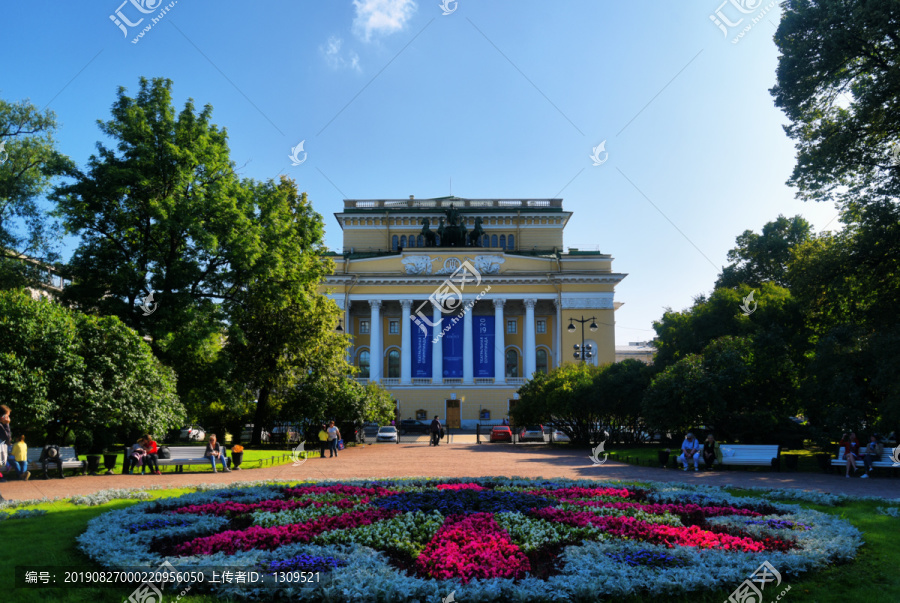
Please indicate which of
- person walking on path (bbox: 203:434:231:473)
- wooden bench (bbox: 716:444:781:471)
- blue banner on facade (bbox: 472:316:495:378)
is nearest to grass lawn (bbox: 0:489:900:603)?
person walking on path (bbox: 203:434:231:473)

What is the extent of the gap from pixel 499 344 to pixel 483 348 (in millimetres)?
1631

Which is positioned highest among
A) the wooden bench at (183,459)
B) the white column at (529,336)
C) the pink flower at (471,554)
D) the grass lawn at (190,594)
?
the white column at (529,336)

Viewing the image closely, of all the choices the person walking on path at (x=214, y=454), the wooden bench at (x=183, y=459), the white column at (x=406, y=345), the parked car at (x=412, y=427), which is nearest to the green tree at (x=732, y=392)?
the person walking on path at (x=214, y=454)

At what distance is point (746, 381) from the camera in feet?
73.8

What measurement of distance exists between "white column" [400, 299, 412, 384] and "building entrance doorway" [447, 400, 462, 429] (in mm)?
4393

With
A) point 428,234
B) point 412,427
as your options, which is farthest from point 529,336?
point 412,427

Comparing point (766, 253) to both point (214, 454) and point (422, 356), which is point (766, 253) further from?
point (214, 454)

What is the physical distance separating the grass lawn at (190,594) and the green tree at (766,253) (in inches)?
1555

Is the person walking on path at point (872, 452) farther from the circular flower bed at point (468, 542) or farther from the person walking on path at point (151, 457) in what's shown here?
the person walking on path at point (151, 457)

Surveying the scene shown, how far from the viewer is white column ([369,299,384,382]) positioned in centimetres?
5747

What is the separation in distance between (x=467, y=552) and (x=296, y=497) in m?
5.25

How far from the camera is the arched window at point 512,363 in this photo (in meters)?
59.1

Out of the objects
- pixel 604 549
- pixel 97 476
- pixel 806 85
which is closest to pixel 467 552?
pixel 604 549

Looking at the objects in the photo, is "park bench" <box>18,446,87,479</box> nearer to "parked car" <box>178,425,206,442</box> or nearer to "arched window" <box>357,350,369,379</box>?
"parked car" <box>178,425,206,442</box>
